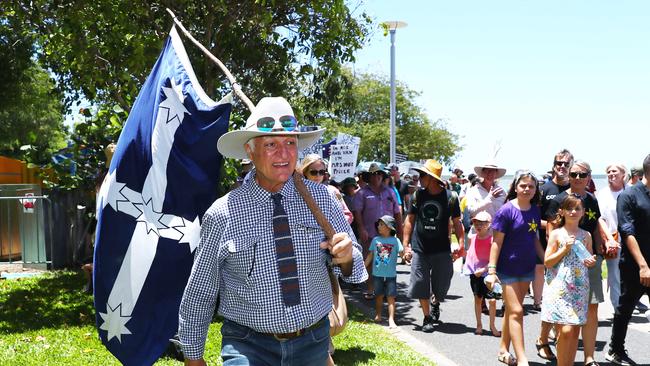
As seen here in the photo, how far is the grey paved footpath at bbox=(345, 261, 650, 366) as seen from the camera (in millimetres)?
6859

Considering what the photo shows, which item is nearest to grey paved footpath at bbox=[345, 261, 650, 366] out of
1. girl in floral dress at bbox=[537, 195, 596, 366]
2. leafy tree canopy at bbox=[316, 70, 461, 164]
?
girl in floral dress at bbox=[537, 195, 596, 366]

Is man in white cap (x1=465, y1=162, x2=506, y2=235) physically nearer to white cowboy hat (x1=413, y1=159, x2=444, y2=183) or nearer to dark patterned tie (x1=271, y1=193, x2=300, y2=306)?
white cowboy hat (x1=413, y1=159, x2=444, y2=183)

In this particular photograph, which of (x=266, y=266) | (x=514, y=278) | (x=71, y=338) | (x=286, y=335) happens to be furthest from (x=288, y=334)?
(x=71, y=338)

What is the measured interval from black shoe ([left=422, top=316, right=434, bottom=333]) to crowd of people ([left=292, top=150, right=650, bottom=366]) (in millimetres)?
12

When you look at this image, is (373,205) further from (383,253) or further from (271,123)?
(271,123)

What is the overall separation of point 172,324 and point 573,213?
3.62 meters

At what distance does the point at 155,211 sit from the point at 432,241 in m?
4.42

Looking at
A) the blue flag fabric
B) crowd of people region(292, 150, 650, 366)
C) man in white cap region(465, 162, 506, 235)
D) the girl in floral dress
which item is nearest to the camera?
the blue flag fabric

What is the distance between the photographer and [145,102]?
4.67m

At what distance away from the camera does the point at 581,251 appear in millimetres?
5953

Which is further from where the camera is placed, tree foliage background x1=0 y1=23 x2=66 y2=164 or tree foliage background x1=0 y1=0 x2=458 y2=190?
tree foliage background x1=0 y1=23 x2=66 y2=164

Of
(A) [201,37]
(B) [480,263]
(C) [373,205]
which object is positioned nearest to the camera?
(B) [480,263]

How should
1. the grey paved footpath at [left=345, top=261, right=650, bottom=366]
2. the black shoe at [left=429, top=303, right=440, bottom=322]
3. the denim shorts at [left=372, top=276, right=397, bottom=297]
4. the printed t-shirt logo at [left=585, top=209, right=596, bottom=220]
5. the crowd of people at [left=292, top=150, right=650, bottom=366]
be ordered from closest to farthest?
the crowd of people at [left=292, top=150, right=650, bottom=366] < the printed t-shirt logo at [left=585, top=209, right=596, bottom=220] < the grey paved footpath at [left=345, top=261, right=650, bottom=366] < the denim shorts at [left=372, top=276, right=397, bottom=297] < the black shoe at [left=429, top=303, right=440, bottom=322]

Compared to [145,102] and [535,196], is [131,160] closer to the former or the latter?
[145,102]
